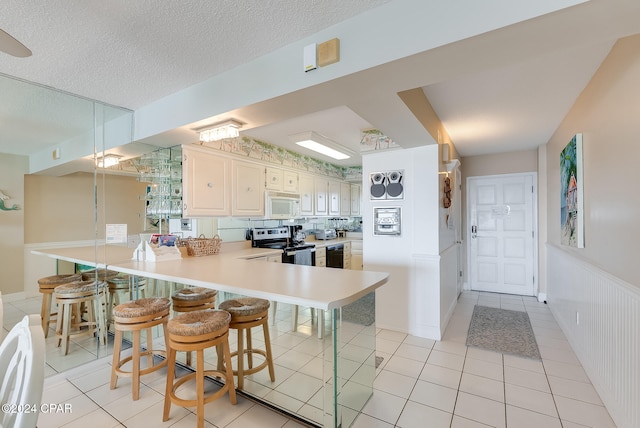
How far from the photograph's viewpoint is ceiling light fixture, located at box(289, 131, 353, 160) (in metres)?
3.51

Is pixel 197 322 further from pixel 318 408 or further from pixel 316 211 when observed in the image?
pixel 316 211

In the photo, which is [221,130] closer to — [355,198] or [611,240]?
[611,240]

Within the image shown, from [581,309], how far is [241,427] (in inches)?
113

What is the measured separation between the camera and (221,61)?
74.5 inches

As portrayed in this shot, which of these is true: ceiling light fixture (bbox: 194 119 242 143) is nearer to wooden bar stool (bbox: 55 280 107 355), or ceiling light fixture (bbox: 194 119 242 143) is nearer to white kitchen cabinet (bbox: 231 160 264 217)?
white kitchen cabinet (bbox: 231 160 264 217)

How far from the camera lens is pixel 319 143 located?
3717 millimetres

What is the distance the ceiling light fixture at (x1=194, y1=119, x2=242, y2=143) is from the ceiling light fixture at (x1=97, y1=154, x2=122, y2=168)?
3.84ft

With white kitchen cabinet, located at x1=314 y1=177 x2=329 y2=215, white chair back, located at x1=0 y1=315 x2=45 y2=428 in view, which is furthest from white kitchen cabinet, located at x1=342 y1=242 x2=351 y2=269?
white chair back, located at x1=0 y1=315 x2=45 y2=428

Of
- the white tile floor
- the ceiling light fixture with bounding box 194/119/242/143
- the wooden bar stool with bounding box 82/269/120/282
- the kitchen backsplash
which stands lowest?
the white tile floor

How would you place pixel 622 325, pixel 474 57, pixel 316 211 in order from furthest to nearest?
pixel 316 211 < pixel 622 325 < pixel 474 57

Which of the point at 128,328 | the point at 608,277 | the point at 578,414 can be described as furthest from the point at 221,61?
the point at 578,414

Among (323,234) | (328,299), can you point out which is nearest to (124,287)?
(328,299)

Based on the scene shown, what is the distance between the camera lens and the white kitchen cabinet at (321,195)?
521 centimetres

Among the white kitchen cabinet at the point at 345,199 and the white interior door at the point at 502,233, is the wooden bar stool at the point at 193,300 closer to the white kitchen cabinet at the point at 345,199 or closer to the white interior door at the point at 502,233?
the white kitchen cabinet at the point at 345,199
